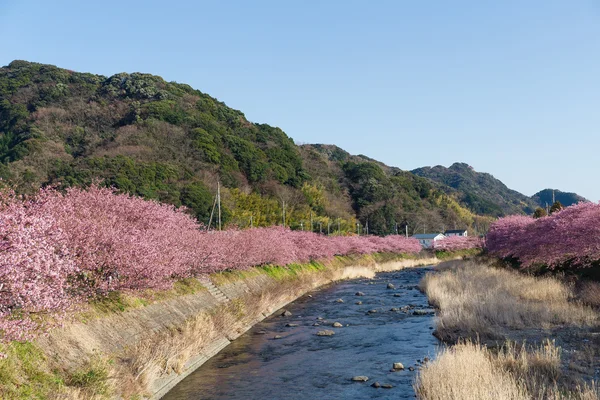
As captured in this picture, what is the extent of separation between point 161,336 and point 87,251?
503 centimetres

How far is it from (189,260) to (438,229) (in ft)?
488

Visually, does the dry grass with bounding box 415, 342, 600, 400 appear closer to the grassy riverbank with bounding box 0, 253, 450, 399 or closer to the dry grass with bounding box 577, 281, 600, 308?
the grassy riverbank with bounding box 0, 253, 450, 399

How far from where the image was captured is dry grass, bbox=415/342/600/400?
1266cm

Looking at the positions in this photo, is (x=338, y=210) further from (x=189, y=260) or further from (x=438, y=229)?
(x=189, y=260)

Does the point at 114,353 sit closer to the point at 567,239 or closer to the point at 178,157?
the point at 567,239

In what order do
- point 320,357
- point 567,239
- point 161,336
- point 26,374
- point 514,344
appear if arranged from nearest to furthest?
1. point 26,374
2. point 514,344
3. point 161,336
4. point 320,357
5. point 567,239

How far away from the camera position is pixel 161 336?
20.3 metres

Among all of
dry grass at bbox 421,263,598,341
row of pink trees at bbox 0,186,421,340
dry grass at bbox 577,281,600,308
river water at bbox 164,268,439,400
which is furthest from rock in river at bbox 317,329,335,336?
dry grass at bbox 577,281,600,308

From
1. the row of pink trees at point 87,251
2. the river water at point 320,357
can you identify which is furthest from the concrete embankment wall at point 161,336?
the row of pink trees at point 87,251

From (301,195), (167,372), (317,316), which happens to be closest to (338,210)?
(301,195)

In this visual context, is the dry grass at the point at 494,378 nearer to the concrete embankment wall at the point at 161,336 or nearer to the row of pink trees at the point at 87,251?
the concrete embankment wall at the point at 161,336

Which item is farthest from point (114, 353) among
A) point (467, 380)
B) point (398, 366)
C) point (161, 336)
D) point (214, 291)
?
point (214, 291)

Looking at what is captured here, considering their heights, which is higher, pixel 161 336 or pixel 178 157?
pixel 178 157

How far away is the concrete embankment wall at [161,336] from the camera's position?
14.8m
